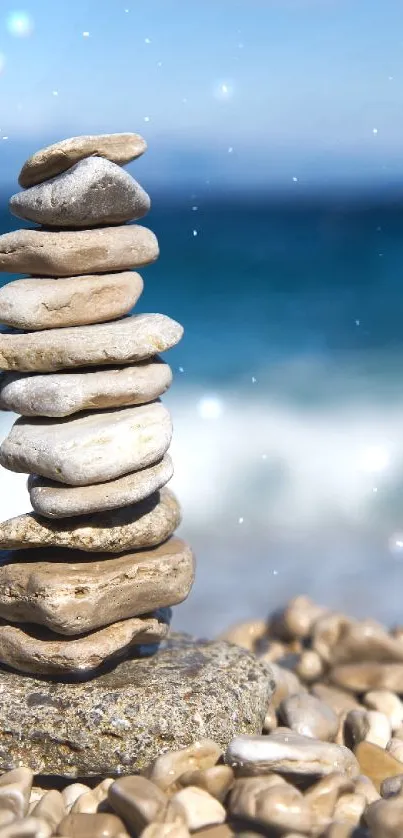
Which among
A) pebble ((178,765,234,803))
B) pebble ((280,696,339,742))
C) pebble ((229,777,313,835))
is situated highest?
pebble ((229,777,313,835))

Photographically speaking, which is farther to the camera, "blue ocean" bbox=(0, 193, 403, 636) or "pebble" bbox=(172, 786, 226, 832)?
"blue ocean" bbox=(0, 193, 403, 636)

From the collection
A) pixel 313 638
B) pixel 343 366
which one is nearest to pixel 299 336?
pixel 343 366

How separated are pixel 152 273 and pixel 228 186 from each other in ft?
7.36

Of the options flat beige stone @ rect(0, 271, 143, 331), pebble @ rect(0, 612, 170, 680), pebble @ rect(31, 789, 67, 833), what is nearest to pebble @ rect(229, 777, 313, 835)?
pebble @ rect(31, 789, 67, 833)

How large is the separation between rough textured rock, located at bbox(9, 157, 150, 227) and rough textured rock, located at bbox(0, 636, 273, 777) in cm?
212

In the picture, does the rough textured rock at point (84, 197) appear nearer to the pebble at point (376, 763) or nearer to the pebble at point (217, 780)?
the pebble at point (217, 780)

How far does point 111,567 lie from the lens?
448 cm

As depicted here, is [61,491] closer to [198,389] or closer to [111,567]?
[111,567]

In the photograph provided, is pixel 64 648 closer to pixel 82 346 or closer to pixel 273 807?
pixel 273 807

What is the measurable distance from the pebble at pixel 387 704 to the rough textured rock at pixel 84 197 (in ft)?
9.47

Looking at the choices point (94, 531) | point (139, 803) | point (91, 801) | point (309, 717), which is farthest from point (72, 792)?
point (309, 717)

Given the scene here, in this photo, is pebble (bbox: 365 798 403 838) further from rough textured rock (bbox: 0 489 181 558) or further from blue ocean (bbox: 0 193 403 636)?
blue ocean (bbox: 0 193 403 636)

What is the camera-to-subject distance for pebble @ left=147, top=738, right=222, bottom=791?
155 inches

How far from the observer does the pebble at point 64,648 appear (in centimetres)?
434
